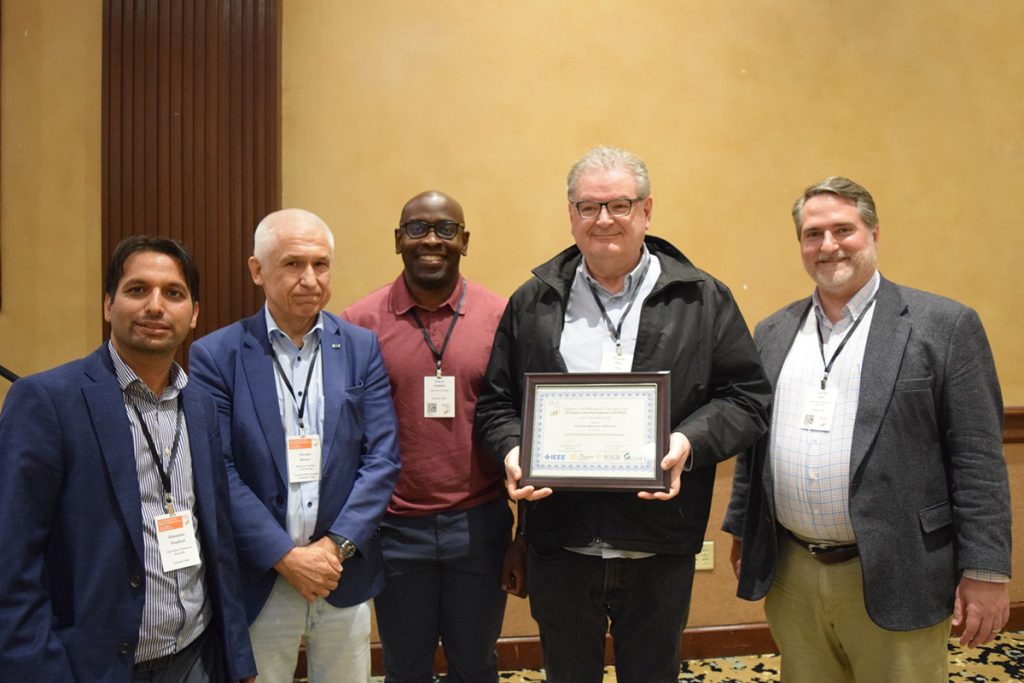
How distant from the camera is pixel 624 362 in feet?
6.85

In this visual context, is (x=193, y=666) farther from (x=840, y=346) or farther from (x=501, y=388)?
(x=840, y=346)

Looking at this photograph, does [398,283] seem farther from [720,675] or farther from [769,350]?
[720,675]

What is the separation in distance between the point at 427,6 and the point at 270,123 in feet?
2.80

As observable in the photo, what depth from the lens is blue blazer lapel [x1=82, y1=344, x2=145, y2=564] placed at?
1.64m

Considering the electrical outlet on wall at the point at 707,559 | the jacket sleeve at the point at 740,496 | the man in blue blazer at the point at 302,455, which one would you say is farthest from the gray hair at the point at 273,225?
the electrical outlet on wall at the point at 707,559

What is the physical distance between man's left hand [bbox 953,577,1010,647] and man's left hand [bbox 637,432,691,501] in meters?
0.82

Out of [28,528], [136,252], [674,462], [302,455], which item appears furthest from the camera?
[302,455]

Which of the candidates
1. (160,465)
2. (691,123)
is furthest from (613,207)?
(691,123)

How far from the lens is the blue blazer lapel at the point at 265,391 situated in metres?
2.09

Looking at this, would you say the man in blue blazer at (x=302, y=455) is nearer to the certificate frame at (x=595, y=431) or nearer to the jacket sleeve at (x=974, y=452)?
the certificate frame at (x=595, y=431)

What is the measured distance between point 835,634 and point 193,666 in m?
1.65

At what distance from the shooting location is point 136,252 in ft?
5.86

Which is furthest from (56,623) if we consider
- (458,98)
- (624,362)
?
(458,98)

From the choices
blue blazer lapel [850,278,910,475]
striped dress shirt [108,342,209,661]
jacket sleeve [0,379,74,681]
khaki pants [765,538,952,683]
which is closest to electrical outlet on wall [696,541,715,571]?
khaki pants [765,538,952,683]
